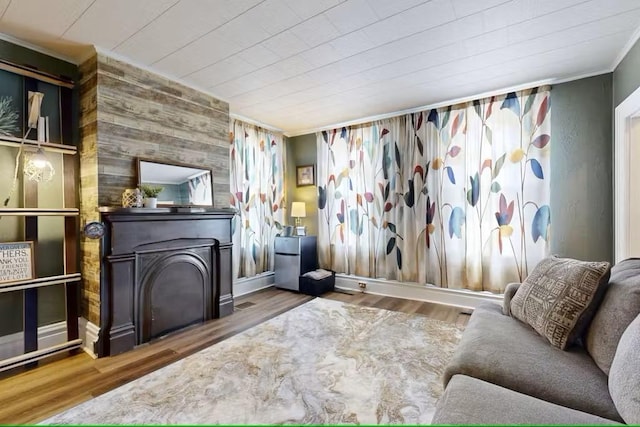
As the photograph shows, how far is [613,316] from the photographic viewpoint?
127 cm

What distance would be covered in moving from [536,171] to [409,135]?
1443 millimetres

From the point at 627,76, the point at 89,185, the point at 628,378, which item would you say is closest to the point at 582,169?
the point at 627,76

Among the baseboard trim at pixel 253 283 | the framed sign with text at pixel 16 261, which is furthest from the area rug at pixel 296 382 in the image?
the baseboard trim at pixel 253 283

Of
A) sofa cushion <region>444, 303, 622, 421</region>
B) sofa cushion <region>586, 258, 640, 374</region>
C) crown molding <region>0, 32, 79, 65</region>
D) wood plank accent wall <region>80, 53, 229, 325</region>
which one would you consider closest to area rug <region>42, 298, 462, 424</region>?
sofa cushion <region>444, 303, 622, 421</region>

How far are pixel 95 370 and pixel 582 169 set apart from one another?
455cm

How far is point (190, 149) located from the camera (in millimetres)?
3090

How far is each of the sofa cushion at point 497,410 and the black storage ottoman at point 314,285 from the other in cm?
296

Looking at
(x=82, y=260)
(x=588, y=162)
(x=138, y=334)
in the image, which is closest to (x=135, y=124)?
(x=82, y=260)

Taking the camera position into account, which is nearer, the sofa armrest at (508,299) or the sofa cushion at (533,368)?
the sofa cushion at (533,368)

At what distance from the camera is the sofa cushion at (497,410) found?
0.91 metres

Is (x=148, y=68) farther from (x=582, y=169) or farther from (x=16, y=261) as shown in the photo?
(x=582, y=169)

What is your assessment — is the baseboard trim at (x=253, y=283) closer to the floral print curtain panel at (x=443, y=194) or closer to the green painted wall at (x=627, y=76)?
the floral print curtain panel at (x=443, y=194)

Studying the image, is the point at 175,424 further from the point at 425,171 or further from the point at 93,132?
the point at 425,171

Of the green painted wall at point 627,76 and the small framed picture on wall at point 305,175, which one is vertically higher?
the green painted wall at point 627,76
